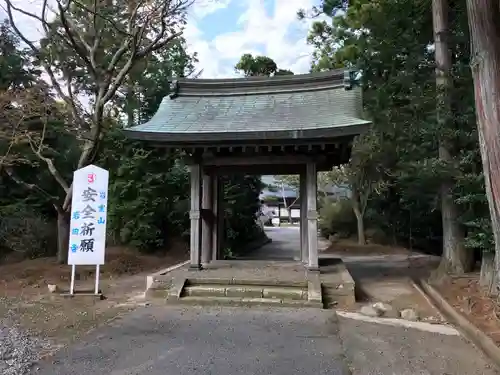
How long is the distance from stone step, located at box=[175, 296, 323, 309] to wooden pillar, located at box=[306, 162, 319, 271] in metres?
1.46

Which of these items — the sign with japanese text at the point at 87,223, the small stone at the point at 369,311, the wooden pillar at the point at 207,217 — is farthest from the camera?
the wooden pillar at the point at 207,217

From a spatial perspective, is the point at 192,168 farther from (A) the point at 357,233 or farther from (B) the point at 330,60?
(A) the point at 357,233

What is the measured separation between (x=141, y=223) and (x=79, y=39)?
18.2ft

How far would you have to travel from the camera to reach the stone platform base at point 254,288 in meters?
6.87

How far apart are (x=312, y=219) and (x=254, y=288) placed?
5.86 ft

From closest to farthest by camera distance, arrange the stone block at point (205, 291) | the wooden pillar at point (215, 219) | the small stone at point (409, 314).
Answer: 1. the small stone at point (409, 314)
2. the stone block at point (205, 291)
3. the wooden pillar at point (215, 219)

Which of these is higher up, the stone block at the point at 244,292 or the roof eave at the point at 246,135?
the roof eave at the point at 246,135

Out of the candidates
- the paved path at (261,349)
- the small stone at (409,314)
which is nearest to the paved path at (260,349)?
the paved path at (261,349)

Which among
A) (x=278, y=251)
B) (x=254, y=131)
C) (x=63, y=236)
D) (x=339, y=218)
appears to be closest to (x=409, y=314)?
(x=254, y=131)

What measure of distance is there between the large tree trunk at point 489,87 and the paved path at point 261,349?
4.18 feet

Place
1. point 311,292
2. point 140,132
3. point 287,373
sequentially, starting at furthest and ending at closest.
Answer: point 140,132
point 311,292
point 287,373

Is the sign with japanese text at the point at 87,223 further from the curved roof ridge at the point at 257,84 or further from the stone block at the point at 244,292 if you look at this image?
the curved roof ridge at the point at 257,84

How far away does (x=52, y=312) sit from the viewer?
6.41 meters

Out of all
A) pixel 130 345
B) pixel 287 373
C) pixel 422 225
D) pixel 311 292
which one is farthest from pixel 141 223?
pixel 422 225
